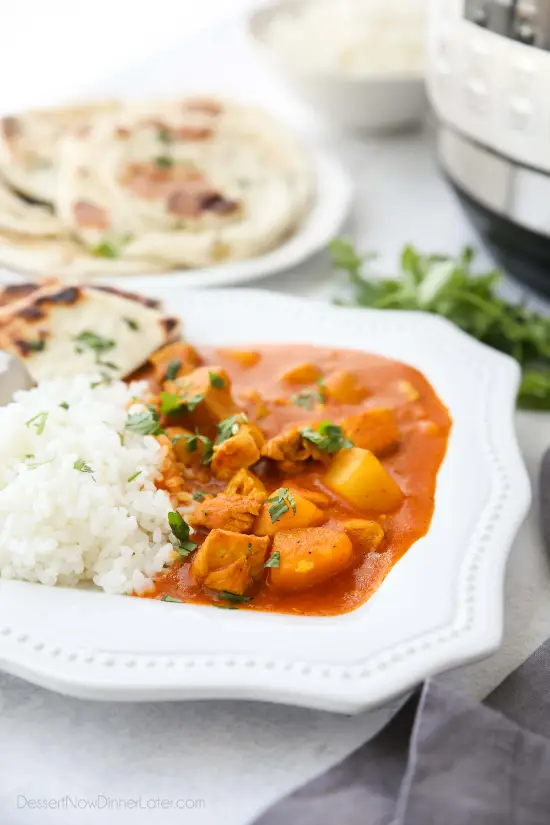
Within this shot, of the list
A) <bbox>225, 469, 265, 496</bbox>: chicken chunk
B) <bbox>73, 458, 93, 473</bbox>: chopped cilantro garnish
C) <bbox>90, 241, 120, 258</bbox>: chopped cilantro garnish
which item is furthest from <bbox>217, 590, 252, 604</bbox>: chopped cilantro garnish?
<bbox>90, 241, 120, 258</bbox>: chopped cilantro garnish

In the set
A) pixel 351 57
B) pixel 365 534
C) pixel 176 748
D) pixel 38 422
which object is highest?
pixel 351 57

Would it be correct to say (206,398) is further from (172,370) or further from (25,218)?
(25,218)

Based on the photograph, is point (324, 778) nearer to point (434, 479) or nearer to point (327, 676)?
point (327, 676)

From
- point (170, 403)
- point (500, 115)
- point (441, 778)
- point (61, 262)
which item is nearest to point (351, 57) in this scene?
point (500, 115)

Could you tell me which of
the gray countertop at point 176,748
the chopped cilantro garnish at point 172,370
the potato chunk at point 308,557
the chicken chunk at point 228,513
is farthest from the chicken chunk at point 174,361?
the gray countertop at point 176,748

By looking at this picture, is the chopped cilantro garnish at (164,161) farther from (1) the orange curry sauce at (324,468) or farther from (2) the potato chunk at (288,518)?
(2) the potato chunk at (288,518)

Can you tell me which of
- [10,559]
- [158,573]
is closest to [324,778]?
[158,573]
